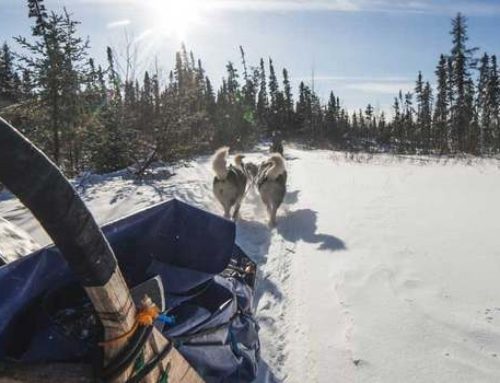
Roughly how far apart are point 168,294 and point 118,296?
100 cm

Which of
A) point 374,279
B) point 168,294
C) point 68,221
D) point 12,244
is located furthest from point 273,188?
point 68,221

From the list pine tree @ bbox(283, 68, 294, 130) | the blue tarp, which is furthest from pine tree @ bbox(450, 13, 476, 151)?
the blue tarp

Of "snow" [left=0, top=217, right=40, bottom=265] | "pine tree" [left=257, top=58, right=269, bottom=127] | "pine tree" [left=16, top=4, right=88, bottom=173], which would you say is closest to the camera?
"snow" [left=0, top=217, right=40, bottom=265]

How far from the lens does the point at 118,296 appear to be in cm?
119

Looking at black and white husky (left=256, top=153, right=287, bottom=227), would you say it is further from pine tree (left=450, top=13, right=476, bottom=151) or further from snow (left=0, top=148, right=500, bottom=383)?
pine tree (left=450, top=13, right=476, bottom=151)

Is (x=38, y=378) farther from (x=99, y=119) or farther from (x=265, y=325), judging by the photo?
(x=99, y=119)

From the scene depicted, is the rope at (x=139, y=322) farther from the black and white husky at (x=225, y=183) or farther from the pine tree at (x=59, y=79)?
the pine tree at (x=59, y=79)

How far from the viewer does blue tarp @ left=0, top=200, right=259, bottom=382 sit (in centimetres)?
160

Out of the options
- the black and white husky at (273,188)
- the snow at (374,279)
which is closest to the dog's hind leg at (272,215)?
the black and white husky at (273,188)

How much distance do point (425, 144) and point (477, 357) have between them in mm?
32294

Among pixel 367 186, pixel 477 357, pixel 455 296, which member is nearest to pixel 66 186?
pixel 477 357

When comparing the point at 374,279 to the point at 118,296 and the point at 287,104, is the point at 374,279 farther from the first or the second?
the point at 287,104

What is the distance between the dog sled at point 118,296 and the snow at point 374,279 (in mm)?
742

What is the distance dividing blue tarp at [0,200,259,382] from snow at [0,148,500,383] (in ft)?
2.33
